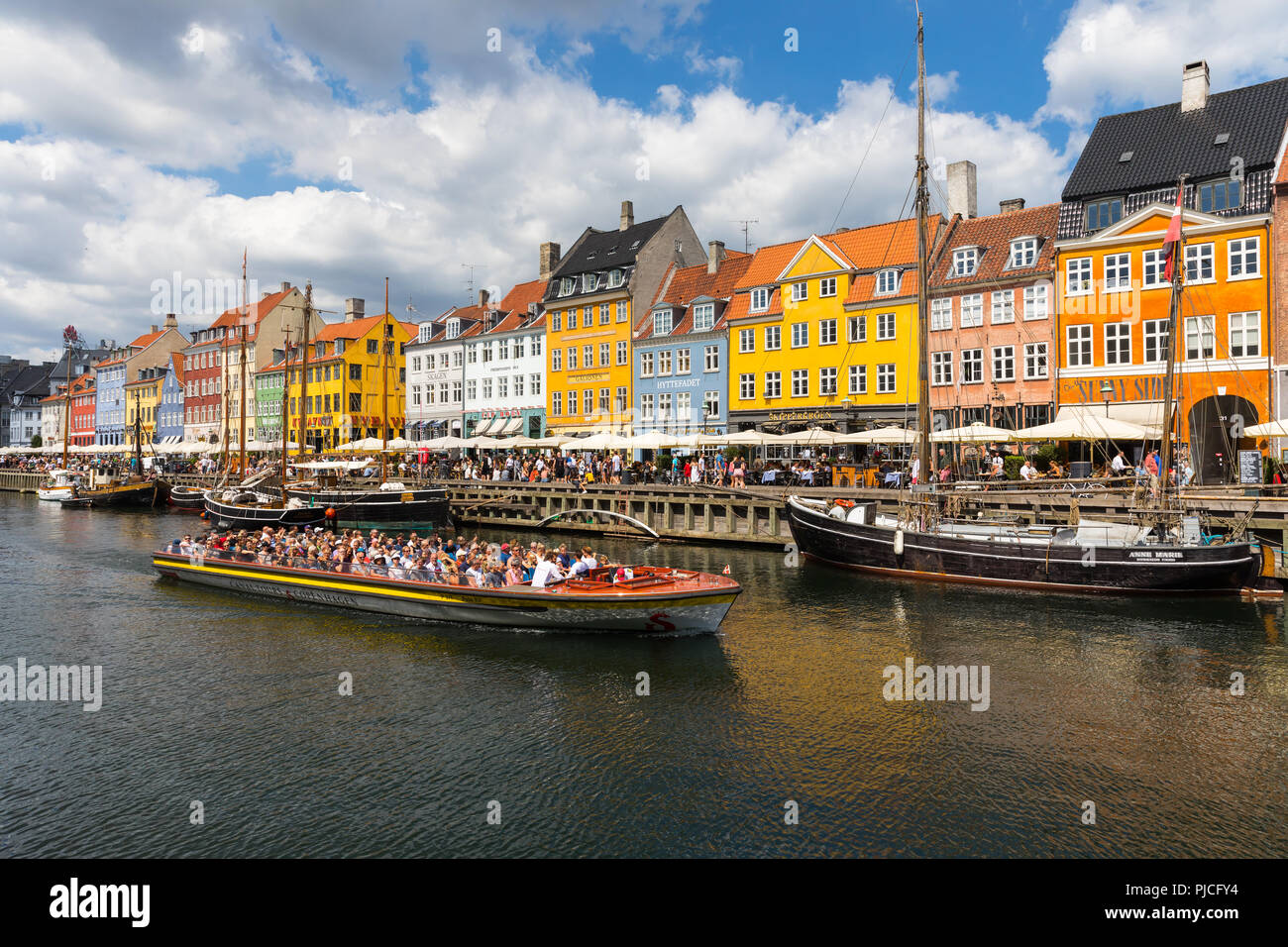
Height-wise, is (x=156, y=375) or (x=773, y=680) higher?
(x=156, y=375)

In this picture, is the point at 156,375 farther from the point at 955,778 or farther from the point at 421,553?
the point at 955,778

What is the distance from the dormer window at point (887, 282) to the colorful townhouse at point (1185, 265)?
27.9ft

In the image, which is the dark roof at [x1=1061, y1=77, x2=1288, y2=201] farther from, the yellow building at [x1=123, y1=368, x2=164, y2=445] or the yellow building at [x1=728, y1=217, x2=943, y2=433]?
the yellow building at [x1=123, y1=368, x2=164, y2=445]

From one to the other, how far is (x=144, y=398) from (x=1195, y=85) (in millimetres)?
108636

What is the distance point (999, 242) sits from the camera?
148 ft

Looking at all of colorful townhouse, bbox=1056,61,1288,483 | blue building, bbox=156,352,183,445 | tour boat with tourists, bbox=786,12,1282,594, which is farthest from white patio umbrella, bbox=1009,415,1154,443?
blue building, bbox=156,352,183,445

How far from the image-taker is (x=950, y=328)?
45.6 metres

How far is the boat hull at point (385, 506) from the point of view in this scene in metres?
43.9

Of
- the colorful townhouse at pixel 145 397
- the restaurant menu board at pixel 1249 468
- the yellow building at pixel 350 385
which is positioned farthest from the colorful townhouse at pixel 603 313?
the colorful townhouse at pixel 145 397

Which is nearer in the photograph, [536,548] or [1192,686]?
[1192,686]

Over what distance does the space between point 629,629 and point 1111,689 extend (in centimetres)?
980

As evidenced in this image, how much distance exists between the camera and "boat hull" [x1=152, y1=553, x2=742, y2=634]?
63.9ft

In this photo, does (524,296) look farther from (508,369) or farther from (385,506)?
(385,506)
